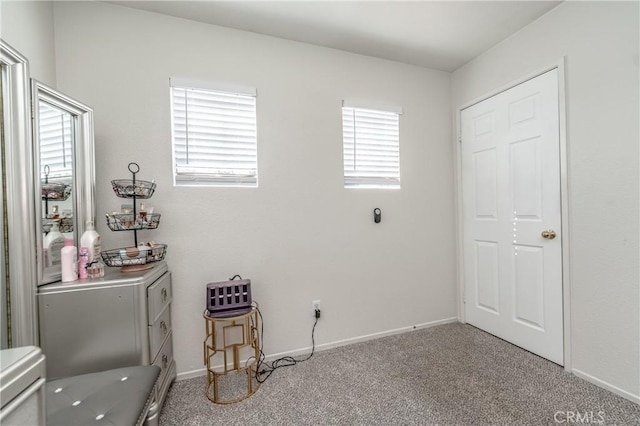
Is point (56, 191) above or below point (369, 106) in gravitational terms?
below

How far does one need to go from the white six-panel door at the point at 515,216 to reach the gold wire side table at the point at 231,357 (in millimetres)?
2077

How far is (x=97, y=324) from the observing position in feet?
4.27

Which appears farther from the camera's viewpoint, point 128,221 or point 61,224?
point 128,221

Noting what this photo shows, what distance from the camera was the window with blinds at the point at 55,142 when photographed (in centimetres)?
139

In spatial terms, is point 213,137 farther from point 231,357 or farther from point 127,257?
point 231,357

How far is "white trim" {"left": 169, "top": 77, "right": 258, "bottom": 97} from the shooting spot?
1943 mm

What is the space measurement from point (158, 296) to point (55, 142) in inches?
39.5

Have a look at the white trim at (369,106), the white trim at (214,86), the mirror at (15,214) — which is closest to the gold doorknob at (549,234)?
the white trim at (369,106)

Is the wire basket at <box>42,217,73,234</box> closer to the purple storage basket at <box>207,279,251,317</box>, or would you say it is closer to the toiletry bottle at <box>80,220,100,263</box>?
the toiletry bottle at <box>80,220,100,263</box>

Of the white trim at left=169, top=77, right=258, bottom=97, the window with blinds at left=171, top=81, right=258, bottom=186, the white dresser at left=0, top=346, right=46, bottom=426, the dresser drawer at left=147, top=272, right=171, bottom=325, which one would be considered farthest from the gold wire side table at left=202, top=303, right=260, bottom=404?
the white trim at left=169, top=77, right=258, bottom=97

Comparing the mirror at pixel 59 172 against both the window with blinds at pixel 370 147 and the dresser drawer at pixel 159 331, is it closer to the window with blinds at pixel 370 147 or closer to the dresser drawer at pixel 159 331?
the dresser drawer at pixel 159 331

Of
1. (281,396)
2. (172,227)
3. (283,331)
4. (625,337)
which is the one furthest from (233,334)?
(625,337)

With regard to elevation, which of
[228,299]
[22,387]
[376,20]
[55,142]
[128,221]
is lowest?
[228,299]

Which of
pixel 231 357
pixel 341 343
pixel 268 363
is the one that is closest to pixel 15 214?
pixel 231 357
